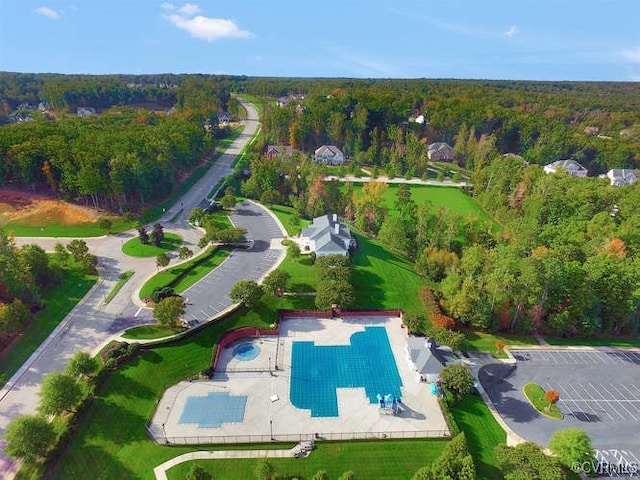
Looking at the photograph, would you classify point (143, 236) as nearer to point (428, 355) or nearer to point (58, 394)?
point (58, 394)

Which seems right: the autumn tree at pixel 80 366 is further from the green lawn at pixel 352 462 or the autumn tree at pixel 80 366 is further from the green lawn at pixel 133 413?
the green lawn at pixel 352 462

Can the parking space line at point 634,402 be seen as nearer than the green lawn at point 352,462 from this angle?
No

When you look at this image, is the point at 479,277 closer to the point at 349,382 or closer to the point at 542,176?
the point at 349,382

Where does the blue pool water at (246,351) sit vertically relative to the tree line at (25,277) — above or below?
below

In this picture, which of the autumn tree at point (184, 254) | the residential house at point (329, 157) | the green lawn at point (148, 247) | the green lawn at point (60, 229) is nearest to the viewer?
the autumn tree at point (184, 254)

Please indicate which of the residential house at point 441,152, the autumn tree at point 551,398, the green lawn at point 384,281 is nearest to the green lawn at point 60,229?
the green lawn at point 384,281

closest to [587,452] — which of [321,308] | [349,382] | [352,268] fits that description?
[349,382]

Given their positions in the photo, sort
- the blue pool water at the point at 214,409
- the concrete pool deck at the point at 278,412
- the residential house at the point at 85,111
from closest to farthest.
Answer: the concrete pool deck at the point at 278,412, the blue pool water at the point at 214,409, the residential house at the point at 85,111

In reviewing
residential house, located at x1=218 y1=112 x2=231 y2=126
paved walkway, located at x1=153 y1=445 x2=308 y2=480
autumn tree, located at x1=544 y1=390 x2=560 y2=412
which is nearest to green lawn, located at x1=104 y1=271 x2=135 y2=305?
paved walkway, located at x1=153 y1=445 x2=308 y2=480
